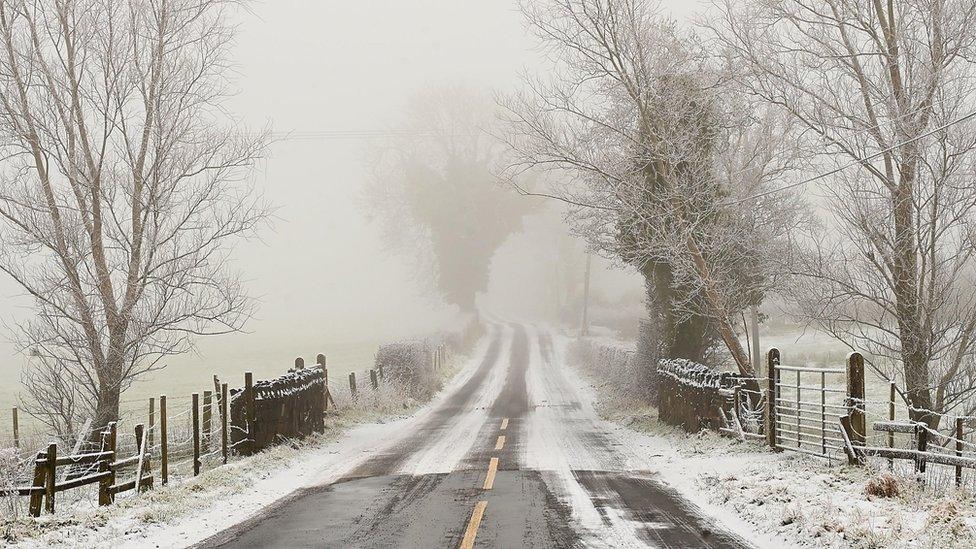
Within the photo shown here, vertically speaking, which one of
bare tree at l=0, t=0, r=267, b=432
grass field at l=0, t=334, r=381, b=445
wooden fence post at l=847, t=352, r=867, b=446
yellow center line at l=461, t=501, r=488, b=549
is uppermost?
bare tree at l=0, t=0, r=267, b=432

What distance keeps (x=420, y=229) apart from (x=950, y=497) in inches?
2135

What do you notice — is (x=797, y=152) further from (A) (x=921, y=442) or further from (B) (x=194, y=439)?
(B) (x=194, y=439)

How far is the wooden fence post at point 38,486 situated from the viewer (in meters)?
9.91

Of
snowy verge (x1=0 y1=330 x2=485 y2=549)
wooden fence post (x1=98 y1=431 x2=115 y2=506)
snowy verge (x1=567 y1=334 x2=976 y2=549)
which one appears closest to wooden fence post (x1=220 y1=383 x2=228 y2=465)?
snowy verge (x1=0 y1=330 x2=485 y2=549)

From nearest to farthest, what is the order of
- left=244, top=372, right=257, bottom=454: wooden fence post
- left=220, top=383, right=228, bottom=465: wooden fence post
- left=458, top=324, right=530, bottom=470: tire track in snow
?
left=220, top=383, right=228, bottom=465: wooden fence post, left=458, top=324, right=530, bottom=470: tire track in snow, left=244, top=372, right=257, bottom=454: wooden fence post

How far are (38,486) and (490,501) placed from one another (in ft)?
19.1

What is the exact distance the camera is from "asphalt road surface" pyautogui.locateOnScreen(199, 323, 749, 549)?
28.6 feet

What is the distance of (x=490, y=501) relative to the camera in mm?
10852

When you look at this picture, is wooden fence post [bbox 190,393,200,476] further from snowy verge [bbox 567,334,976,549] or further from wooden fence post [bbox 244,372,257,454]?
snowy verge [bbox 567,334,976,549]

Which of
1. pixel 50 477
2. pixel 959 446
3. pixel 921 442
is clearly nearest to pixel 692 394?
pixel 959 446

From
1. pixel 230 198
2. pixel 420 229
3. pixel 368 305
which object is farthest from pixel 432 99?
pixel 368 305

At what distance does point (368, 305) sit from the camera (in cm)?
11162

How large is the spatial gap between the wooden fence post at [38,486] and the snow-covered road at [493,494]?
8.40ft

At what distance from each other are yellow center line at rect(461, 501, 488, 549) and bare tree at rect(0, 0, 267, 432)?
8.64 m
